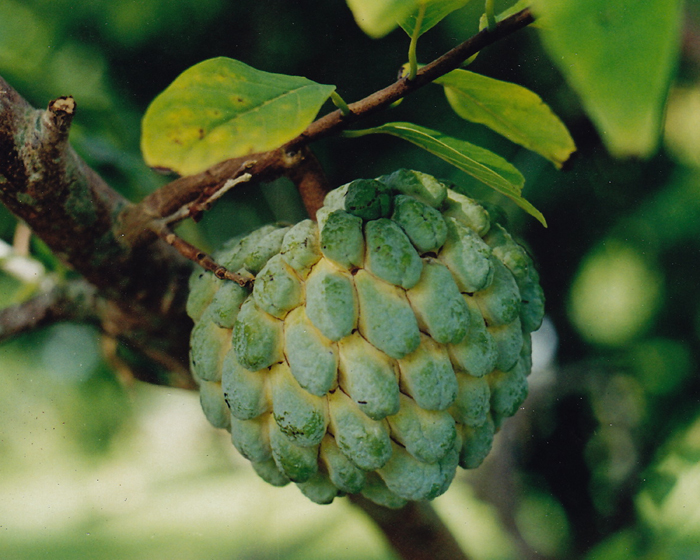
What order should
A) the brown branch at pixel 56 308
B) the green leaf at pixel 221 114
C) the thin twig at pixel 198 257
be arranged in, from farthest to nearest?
the brown branch at pixel 56 308 < the thin twig at pixel 198 257 < the green leaf at pixel 221 114

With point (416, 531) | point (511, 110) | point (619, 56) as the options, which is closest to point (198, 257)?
point (511, 110)

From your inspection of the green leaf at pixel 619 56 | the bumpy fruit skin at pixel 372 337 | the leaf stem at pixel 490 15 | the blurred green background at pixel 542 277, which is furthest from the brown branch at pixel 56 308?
the green leaf at pixel 619 56

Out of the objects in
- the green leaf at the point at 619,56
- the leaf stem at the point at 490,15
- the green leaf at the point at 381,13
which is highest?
the green leaf at the point at 381,13

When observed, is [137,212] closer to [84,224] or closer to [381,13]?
[84,224]

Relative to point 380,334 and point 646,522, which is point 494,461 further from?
point 380,334

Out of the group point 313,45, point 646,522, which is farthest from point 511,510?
point 313,45

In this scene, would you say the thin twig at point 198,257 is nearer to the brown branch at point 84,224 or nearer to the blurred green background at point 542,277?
the brown branch at point 84,224
